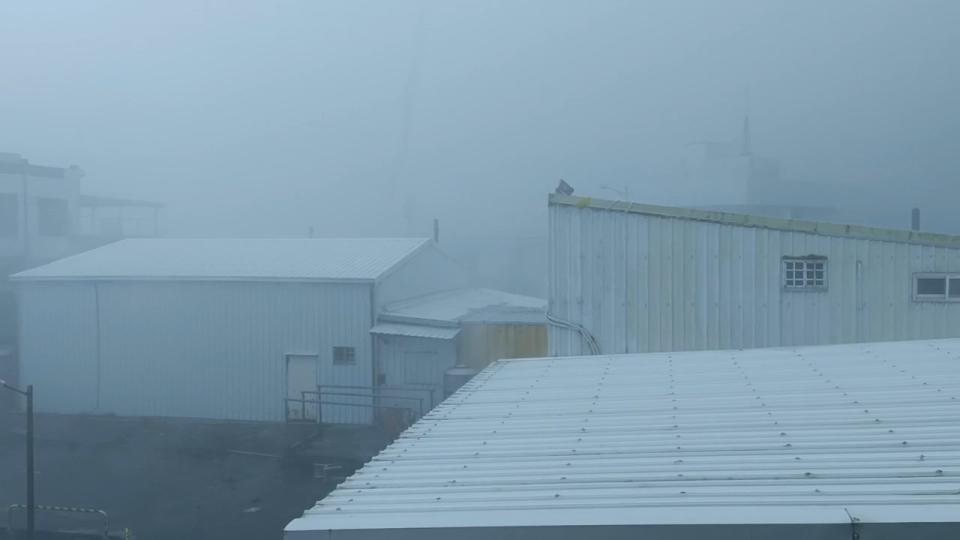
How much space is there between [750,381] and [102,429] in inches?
652

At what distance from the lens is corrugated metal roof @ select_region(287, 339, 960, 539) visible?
3.29m

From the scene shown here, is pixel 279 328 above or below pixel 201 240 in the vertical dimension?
below

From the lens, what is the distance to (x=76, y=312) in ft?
70.1

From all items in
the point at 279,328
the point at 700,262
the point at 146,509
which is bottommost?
the point at 146,509

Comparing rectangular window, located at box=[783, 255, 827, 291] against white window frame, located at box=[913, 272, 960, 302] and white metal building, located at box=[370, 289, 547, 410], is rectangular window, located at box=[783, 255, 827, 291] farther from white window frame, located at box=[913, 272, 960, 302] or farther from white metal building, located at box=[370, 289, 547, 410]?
white metal building, located at box=[370, 289, 547, 410]

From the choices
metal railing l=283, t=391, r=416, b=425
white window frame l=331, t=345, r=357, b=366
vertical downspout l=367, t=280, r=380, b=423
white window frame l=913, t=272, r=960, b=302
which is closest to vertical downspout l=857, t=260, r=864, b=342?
white window frame l=913, t=272, r=960, b=302

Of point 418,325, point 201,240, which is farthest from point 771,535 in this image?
point 201,240

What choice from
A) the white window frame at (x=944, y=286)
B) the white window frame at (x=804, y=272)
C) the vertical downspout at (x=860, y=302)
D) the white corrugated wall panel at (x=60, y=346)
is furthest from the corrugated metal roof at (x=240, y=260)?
the white window frame at (x=944, y=286)

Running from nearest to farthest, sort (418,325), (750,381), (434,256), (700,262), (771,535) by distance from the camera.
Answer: (771,535)
(750,381)
(700,262)
(418,325)
(434,256)

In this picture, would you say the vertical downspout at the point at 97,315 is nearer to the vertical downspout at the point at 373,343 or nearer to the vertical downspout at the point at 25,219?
the vertical downspout at the point at 373,343

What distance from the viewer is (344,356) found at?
19625 mm

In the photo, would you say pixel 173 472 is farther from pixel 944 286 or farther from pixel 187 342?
pixel 944 286

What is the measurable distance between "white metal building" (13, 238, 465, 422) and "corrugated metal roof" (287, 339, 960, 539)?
43.6ft

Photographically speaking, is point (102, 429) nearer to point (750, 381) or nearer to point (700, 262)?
point (700, 262)
